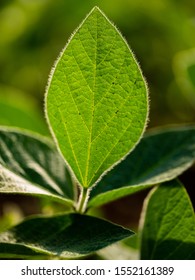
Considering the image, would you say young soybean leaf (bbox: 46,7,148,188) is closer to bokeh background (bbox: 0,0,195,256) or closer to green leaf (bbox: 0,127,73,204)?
green leaf (bbox: 0,127,73,204)

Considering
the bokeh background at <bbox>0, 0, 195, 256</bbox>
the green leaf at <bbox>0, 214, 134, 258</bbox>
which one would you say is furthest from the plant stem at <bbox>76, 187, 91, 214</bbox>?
the bokeh background at <bbox>0, 0, 195, 256</bbox>

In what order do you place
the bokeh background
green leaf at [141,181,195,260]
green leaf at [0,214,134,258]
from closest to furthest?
green leaf at [0,214,134,258] < green leaf at [141,181,195,260] < the bokeh background

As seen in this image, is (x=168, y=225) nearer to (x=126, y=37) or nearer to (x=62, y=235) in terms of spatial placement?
(x=62, y=235)

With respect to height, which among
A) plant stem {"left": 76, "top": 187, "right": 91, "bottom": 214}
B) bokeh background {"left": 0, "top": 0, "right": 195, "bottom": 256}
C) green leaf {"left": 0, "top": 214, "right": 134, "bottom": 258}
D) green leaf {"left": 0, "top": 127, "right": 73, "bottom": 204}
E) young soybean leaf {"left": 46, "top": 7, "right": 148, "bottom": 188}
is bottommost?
green leaf {"left": 0, "top": 214, "right": 134, "bottom": 258}

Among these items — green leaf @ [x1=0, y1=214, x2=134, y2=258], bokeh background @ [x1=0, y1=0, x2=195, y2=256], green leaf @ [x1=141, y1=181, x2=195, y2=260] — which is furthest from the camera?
bokeh background @ [x1=0, y1=0, x2=195, y2=256]

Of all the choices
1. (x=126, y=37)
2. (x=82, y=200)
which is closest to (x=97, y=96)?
(x=82, y=200)

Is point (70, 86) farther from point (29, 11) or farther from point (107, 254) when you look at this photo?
point (29, 11)
